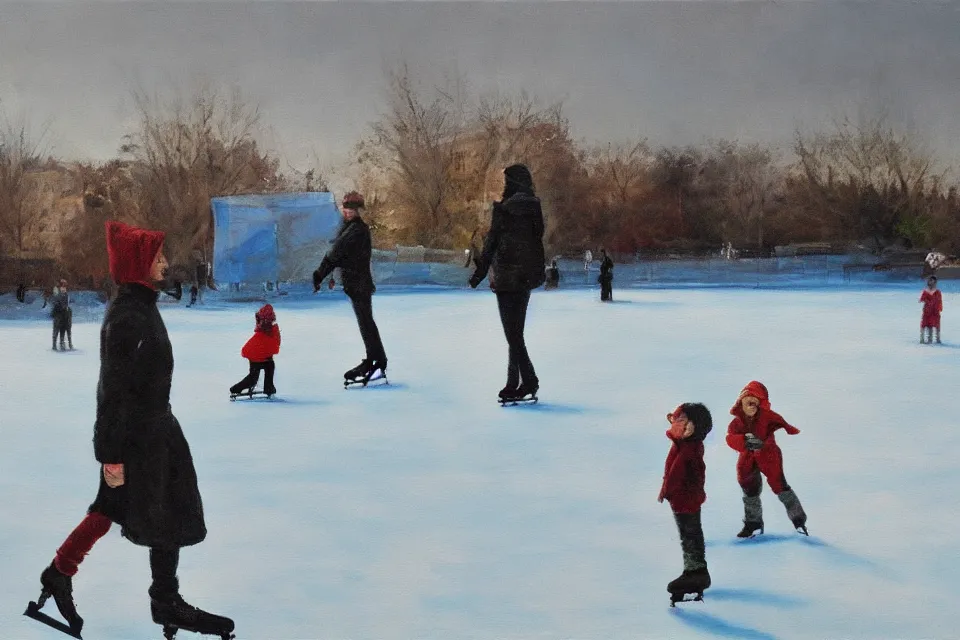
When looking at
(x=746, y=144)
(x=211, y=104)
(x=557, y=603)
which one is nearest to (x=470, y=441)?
(x=557, y=603)

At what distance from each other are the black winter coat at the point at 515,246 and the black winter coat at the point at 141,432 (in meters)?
3.53

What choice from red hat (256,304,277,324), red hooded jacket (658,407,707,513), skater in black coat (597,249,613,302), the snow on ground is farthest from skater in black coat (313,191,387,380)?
skater in black coat (597,249,613,302)

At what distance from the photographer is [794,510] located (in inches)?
136

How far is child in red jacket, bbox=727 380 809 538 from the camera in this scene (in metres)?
3.44

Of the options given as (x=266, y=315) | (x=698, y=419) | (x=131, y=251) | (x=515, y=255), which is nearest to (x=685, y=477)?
(x=698, y=419)

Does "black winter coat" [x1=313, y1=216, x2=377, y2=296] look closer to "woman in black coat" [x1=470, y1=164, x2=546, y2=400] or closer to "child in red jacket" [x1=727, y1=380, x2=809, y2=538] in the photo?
"woman in black coat" [x1=470, y1=164, x2=546, y2=400]

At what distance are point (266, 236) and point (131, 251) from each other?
49.5 feet

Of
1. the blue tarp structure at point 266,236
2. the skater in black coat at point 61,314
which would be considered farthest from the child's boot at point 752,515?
the blue tarp structure at point 266,236

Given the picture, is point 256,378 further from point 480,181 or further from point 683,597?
point 480,181

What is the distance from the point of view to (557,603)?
2818 mm

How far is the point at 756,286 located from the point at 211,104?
13.8m

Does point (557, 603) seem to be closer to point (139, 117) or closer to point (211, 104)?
point (139, 117)

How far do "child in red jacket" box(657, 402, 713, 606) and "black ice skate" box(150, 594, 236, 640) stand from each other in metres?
1.19

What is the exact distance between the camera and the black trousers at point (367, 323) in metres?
6.82
